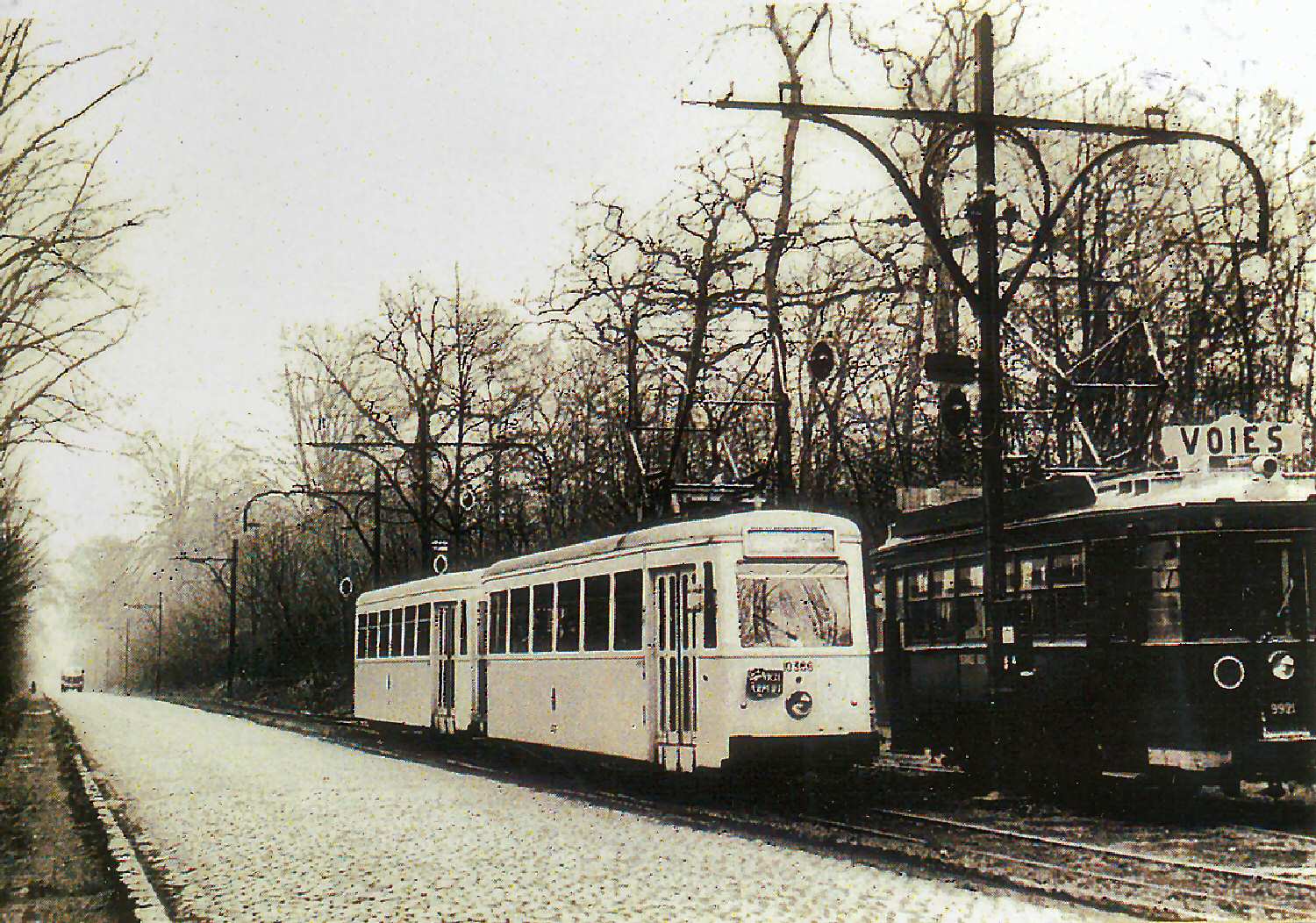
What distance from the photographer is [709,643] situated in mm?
16750

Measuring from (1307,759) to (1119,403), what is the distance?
48.5 ft

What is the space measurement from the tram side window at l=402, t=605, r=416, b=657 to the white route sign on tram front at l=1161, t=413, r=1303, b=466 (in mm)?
16125

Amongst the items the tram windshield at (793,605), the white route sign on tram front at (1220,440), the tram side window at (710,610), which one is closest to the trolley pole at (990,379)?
the tram windshield at (793,605)

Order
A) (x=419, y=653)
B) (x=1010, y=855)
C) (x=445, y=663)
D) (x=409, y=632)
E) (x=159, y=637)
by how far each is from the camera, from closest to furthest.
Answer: (x=1010, y=855) → (x=445, y=663) → (x=419, y=653) → (x=409, y=632) → (x=159, y=637)

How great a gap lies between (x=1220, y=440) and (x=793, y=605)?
4.20 metres

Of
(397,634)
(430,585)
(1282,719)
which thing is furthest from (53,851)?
(397,634)

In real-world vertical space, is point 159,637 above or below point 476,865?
above

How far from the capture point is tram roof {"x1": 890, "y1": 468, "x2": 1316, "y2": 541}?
15.6 meters

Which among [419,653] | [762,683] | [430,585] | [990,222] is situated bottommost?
[762,683]

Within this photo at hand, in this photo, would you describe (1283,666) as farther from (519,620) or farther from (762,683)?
(519,620)

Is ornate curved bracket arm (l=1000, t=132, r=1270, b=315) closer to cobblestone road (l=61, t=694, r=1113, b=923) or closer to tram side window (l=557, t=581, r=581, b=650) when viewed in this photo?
tram side window (l=557, t=581, r=581, b=650)

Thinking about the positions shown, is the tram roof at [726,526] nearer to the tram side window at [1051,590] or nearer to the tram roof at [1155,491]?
the tram side window at [1051,590]

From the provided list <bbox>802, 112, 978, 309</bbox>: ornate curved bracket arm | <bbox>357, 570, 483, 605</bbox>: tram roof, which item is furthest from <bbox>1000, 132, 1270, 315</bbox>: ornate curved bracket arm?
<bbox>357, 570, 483, 605</bbox>: tram roof

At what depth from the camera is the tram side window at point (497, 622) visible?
2331 cm
